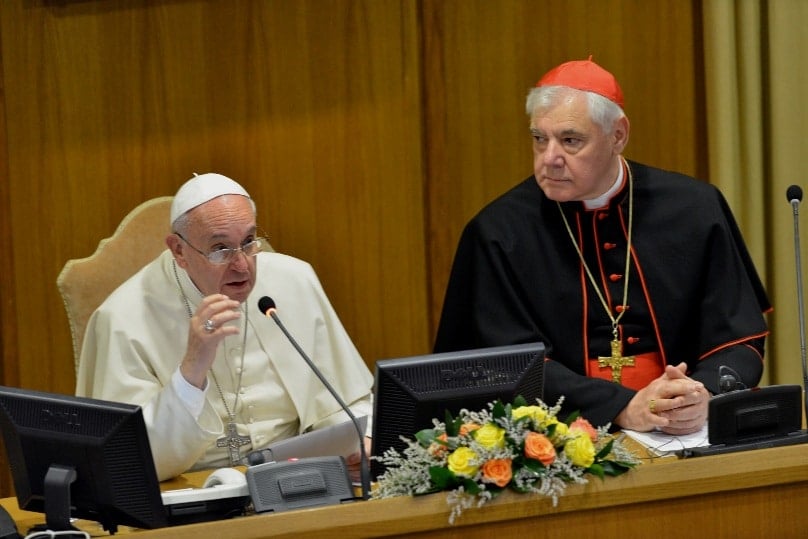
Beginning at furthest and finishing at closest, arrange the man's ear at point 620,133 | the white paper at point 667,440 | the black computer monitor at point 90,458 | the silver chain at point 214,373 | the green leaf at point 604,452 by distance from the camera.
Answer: the man's ear at point 620,133
the silver chain at point 214,373
the white paper at point 667,440
the green leaf at point 604,452
the black computer monitor at point 90,458

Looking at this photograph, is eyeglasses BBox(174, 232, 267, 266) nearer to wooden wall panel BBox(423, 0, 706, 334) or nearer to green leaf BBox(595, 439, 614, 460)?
green leaf BBox(595, 439, 614, 460)

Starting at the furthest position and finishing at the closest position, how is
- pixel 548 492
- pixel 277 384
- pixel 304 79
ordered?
1. pixel 304 79
2. pixel 277 384
3. pixel 548 492

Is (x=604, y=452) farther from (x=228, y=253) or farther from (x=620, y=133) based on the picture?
(x=620, y=133)

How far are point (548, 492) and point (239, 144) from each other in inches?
98.6

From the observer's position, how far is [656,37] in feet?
17.3

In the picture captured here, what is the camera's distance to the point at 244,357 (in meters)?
4.21

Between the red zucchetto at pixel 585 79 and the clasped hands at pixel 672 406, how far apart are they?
0.95 m

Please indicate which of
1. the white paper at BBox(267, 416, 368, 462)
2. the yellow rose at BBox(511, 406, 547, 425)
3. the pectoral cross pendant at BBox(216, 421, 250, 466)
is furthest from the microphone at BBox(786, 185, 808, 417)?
the pectoral cross pendant at BBox(216, 421, 250, 466)

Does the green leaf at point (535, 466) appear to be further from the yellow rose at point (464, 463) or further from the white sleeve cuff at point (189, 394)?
the white sleeve cuff at point (189, 394)

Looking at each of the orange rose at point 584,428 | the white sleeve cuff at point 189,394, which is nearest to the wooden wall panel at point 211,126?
the white sleeve cuff at point 189,394

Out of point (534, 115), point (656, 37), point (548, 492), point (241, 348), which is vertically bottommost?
point (548, 492)

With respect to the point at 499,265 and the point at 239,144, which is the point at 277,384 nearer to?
the point at 499,265

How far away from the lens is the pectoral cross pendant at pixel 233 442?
154 inches

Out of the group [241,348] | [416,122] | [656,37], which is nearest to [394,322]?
[416,122]
